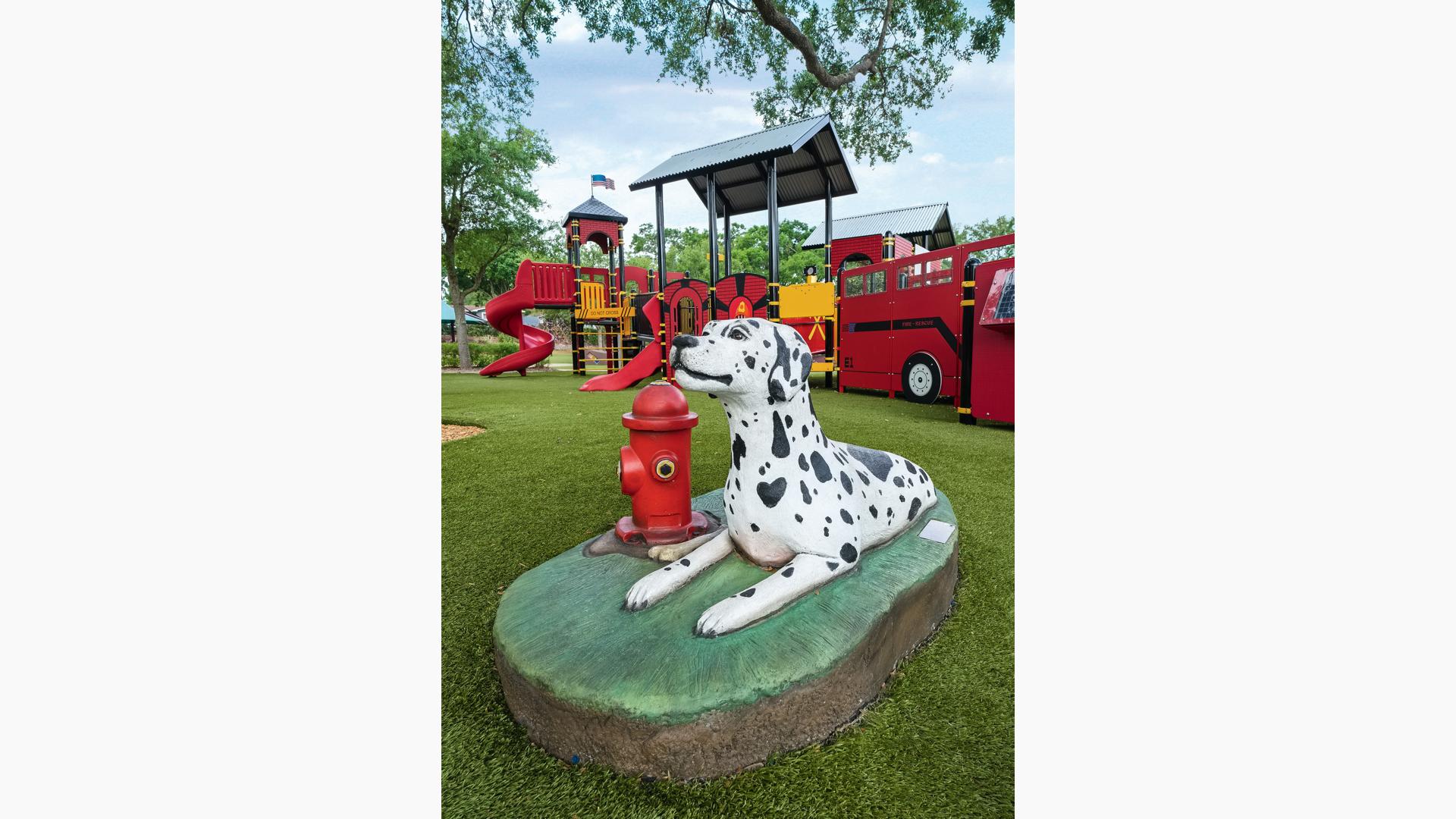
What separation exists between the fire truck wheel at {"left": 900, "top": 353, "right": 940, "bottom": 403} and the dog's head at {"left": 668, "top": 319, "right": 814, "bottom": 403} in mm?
4808

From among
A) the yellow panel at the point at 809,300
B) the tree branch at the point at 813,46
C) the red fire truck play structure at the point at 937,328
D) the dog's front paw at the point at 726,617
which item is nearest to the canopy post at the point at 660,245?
the yellow panel at the point at 809,300

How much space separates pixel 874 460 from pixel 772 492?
1.64 ft

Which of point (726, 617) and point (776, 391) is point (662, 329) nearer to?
point (776, 391)

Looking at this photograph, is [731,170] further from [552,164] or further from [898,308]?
[552,164]

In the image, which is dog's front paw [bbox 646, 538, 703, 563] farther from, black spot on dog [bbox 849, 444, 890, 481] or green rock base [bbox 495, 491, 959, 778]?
black spot on dog [bbox 849, 444, 890, 481]

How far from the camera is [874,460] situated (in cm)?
175

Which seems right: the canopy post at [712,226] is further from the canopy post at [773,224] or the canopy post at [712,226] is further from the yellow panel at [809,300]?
the yellow panel at [809,300]

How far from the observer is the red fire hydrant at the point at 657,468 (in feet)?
5.79

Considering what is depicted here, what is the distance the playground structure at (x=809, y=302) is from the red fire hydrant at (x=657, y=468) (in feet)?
6.12

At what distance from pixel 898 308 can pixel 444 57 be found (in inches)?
212

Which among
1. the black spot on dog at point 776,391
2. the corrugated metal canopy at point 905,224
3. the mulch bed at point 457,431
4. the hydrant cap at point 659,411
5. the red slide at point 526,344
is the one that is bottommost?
the mulch bed at point 457,431

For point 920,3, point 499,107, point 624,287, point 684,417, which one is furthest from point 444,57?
point 624,287

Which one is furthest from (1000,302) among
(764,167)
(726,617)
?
(726,617)

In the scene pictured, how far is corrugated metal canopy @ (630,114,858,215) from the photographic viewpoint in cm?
424
